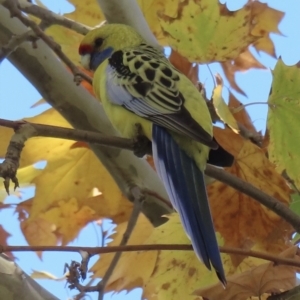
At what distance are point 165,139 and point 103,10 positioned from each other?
0.63m

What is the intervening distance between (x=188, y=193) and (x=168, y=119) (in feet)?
0.64

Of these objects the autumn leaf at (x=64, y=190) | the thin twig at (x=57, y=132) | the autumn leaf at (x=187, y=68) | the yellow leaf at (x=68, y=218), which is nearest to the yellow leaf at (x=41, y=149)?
the autumn leaf at (x=64, y=190)

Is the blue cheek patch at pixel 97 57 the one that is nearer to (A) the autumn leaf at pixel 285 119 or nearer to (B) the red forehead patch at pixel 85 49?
(B) the red forehead patch at pixel 85 49

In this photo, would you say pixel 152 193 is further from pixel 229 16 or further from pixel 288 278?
pixel 288 278

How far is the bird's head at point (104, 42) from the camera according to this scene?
1.87 meters

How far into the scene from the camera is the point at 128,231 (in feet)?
4.70

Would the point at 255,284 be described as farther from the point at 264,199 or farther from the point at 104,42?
the point at 104,42

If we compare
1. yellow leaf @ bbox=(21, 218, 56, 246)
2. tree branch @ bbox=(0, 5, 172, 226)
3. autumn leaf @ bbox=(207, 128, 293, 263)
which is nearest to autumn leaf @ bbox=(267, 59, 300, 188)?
autumn leaf @ bbox=(207, 128, 293, 263)

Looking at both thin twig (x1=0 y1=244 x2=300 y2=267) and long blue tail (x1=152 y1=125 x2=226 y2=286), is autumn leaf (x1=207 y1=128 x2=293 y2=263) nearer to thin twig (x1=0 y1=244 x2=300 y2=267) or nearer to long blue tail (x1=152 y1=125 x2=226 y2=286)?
long blue tail (x1=152 y1=125 x2=226 y2=286)

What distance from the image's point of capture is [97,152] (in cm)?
178

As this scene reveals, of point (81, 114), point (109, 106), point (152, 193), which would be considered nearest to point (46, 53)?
point (81, 114)

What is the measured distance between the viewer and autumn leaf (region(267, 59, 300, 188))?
1.36m

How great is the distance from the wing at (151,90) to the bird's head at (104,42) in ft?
0.26

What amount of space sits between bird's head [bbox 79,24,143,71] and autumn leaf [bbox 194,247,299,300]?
Result: 0.97 metres
